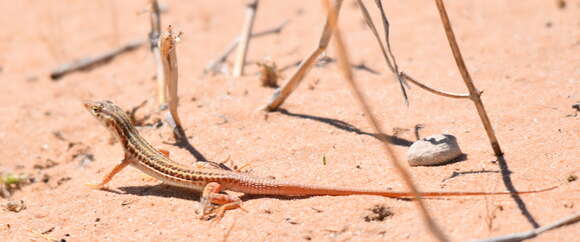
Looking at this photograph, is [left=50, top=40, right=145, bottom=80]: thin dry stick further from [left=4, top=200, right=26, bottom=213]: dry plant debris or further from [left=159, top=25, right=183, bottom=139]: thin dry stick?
[left=4, top=200, right=26, bottom=213]: dry plant debris

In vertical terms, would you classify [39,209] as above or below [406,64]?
below

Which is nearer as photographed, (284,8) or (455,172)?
(455,172)

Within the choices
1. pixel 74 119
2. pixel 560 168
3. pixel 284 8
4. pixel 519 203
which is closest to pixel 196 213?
pixel 519 203

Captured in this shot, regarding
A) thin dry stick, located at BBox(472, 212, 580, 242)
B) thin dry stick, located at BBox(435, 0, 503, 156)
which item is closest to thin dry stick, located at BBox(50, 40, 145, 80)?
thin dry stick, located at BBox(435, 0, 503, 156)

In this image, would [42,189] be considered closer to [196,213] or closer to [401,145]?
[196,213]

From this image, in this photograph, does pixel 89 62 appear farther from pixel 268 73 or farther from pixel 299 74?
pixel 299 74

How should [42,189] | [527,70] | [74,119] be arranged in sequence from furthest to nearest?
[74,119]
[527,70]
[42,189]

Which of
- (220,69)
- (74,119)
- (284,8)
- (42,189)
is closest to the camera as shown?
(42,189)

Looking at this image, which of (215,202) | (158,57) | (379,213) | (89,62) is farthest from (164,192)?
(89,62)
